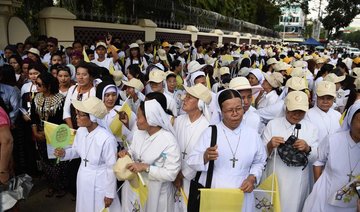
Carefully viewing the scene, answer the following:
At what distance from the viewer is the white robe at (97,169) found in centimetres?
301

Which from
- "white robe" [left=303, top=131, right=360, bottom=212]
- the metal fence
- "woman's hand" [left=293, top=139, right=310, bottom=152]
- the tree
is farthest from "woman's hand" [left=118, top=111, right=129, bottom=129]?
the tree

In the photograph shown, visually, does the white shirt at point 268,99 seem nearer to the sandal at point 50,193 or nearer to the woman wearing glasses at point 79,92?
the woman wearing glasses at point 79,92

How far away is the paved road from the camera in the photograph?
165 inches

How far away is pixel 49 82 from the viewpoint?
13.4 ft

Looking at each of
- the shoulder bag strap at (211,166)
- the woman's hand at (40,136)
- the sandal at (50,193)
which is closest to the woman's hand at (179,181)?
the shoulder bag strap at (211,166)

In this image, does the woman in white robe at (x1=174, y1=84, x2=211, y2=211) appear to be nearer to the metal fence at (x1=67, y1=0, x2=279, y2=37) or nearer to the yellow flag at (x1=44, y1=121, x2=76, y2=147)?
the yellow flag at (x1=44, y1=121, x2=76, y2=147)

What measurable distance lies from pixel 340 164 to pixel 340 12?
1586 inches

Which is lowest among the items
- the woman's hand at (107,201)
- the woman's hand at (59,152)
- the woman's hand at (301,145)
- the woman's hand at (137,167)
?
the woman's hand at (107,201)

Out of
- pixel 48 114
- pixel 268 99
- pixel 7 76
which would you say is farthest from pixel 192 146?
pixel 7 76

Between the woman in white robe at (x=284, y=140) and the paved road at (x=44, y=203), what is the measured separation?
8.94ft

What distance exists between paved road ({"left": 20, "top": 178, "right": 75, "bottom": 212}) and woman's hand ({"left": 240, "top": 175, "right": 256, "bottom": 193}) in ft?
8.71

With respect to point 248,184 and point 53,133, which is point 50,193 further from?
point 248,184

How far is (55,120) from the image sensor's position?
4.19m

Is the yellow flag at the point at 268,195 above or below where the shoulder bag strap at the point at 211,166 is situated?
below
